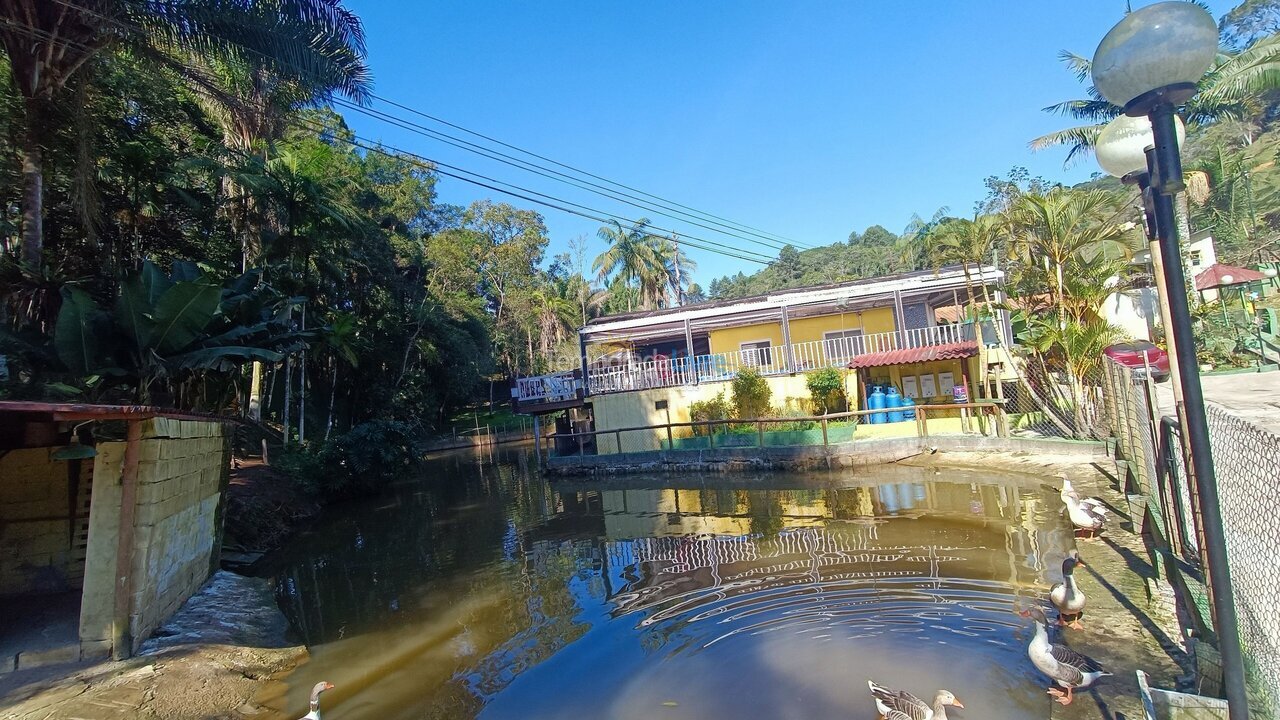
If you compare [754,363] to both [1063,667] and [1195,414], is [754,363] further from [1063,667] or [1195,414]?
[1195,414]

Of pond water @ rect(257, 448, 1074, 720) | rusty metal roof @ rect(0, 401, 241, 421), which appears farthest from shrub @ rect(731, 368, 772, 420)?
rusty metal roof @ rect(0, 401, 241, 421)

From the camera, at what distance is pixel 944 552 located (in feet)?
27.9

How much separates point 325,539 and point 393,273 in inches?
659

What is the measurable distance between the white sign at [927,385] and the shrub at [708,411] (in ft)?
21.6

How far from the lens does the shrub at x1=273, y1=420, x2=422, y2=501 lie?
62.3ft

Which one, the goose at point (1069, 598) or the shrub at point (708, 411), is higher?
the shrub at point (708, 411)

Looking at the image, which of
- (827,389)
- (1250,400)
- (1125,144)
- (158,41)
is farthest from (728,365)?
(1125,144)

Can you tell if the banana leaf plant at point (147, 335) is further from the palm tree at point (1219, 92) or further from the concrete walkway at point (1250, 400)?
the palm tree at point (1219, 92)

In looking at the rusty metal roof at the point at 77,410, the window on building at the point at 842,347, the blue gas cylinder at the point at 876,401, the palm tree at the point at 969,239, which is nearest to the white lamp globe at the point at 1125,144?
the rusty metal roof at the point at 77,410

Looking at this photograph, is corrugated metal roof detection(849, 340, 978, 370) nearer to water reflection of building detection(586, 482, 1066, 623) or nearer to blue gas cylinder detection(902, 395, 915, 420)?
blue gas cylinder detection(902, 395, 915, 420)

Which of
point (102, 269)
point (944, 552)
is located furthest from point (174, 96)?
point (944, 552)

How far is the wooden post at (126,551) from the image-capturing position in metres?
6.24

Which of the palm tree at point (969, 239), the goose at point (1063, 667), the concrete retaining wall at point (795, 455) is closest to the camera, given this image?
the goose at point (1063, 667)

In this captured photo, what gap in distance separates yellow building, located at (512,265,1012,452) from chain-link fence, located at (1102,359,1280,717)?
12.7 metres
